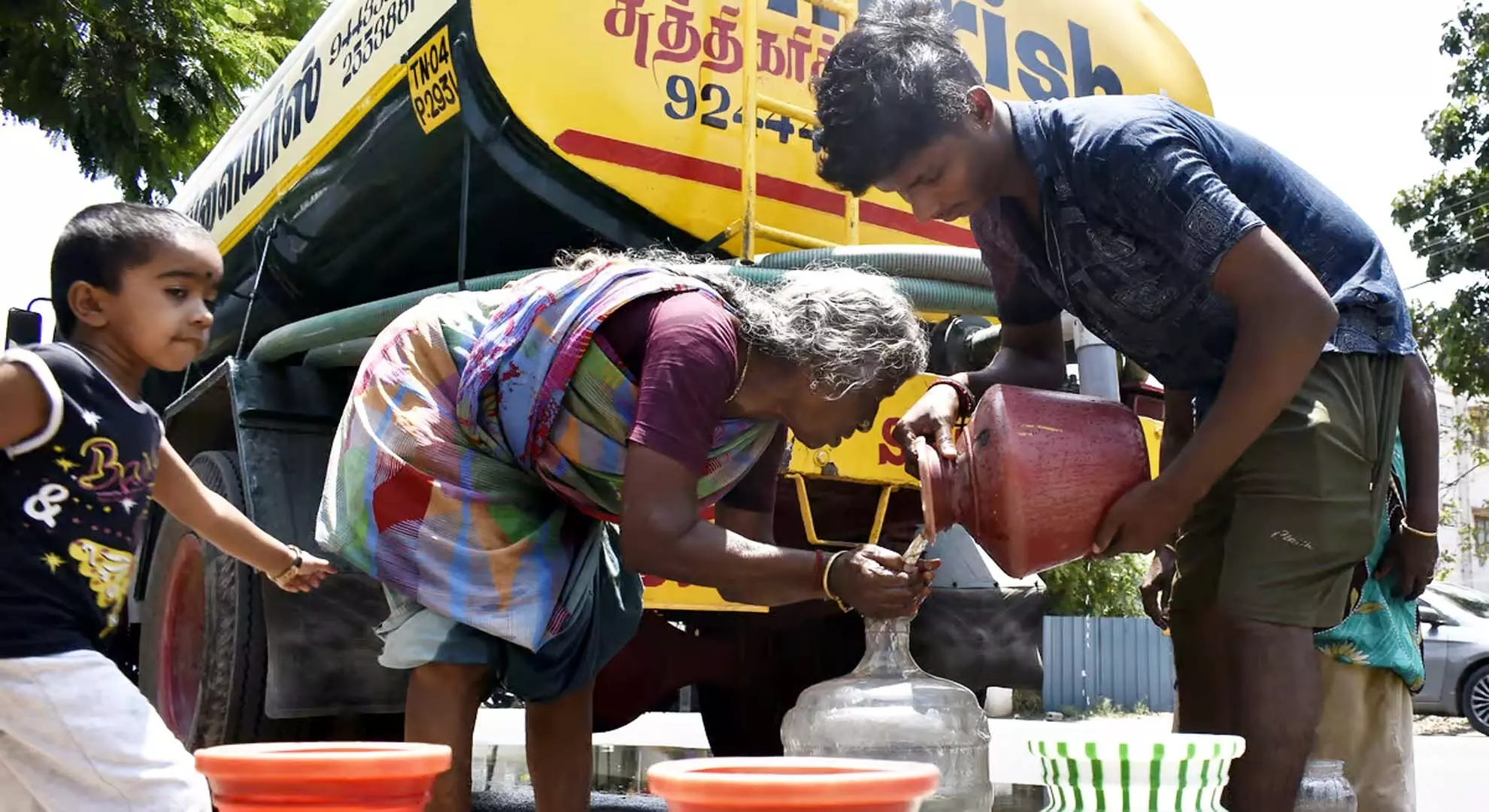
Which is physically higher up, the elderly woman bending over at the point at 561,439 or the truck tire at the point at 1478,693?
the elderly woman bending over at the point at 561,439

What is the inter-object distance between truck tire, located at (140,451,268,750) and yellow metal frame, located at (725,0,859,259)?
5.40 ft

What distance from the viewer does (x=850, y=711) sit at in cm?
255

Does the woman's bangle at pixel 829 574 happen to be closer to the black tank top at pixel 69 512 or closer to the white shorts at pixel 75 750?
the white shorts at pixel 75 750

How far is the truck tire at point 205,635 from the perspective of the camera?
141 inches

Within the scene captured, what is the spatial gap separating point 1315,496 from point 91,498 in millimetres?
2000

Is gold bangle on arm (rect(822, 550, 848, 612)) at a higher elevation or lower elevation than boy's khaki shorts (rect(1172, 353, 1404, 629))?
lower

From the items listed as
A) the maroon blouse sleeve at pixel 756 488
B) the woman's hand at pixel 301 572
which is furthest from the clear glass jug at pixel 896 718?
the woman's hand at pixel 301 572

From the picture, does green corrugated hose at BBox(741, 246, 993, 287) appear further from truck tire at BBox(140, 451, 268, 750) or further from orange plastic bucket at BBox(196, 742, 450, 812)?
orange plastic bucket at BBox(196, 742, 450, 812)

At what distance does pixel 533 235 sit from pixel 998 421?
1.81 metres

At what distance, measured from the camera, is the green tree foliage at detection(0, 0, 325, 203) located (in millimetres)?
6590

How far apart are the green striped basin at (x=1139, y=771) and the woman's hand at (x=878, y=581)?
2.12 feet

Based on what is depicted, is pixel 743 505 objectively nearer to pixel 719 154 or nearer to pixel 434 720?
pixel 434 720

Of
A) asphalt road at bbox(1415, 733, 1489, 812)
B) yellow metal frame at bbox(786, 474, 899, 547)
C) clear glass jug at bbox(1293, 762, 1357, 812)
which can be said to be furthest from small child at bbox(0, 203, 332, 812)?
asphalt road at bbox(1415, 733, 1489, 812)

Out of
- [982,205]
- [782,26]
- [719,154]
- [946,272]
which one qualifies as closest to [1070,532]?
[982,205]
